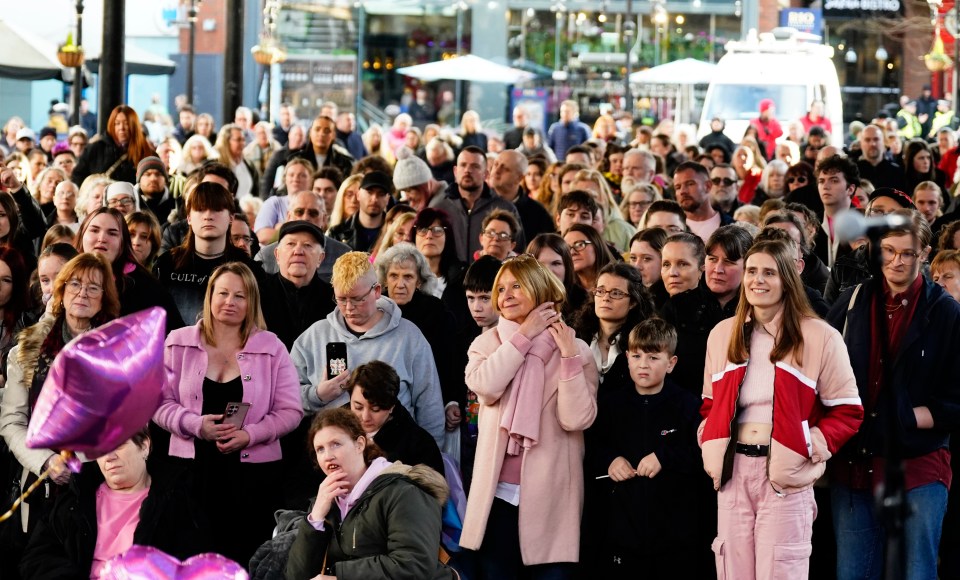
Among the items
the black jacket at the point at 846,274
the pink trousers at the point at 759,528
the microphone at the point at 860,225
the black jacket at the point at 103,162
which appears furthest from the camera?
the black jacket at the point at 103,162

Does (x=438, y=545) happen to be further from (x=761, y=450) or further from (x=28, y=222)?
(x=28, y=222)

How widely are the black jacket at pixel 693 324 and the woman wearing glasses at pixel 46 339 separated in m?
2.66

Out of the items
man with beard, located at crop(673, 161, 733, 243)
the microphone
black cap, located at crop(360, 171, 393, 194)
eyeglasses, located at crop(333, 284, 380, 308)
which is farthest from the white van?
the microphone

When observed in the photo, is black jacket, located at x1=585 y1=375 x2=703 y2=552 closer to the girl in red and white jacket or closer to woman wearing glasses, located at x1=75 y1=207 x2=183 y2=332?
the girl in red and white jacket

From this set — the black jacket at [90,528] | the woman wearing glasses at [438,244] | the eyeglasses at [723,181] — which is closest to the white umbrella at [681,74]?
the eyeglasses at [723,181]

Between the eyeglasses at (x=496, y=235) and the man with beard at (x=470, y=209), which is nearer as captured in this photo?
the eyeglasses at (x=496, y=235)

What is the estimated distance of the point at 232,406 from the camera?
23.1 ft

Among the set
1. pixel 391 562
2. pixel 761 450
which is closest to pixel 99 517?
pixel 391 562

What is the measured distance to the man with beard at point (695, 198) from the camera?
10547 millimetres

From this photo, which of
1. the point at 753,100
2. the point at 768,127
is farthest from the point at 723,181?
the point at 753,100

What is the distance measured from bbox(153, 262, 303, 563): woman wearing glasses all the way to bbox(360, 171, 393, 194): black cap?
10.8 feet

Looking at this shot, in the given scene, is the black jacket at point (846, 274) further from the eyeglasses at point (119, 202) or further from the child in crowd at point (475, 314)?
the eyeglasses at point (119, 202)

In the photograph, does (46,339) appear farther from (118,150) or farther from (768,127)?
(768,127)

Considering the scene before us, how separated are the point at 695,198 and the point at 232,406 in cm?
455
